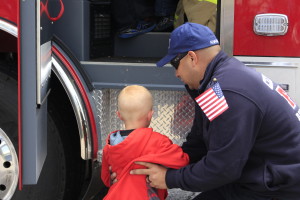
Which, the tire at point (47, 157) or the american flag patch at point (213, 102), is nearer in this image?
the american flag patch at point (213, 102)

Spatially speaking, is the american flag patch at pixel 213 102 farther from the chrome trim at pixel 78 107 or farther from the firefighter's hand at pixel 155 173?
the chrome trim at pixel 78 107

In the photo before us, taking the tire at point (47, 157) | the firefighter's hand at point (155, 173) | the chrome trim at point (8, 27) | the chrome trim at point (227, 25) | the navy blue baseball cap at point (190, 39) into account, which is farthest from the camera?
the tire at point (47, 157)

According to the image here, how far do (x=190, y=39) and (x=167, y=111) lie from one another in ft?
2.83

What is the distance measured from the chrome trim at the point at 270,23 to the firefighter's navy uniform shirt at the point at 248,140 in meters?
0.60

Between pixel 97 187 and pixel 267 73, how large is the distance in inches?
57.1

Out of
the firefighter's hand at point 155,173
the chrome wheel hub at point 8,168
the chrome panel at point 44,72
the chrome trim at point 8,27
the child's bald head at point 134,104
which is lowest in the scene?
the chrome wheel hub at point 8,168

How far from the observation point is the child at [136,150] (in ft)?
7.95

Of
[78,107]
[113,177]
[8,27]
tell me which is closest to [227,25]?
[78,107]

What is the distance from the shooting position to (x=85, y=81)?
9.84ft

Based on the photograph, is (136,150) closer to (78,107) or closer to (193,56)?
(193,56)

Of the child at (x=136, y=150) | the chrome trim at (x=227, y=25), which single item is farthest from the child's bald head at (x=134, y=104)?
the chrome trim at (x=227, y=25)

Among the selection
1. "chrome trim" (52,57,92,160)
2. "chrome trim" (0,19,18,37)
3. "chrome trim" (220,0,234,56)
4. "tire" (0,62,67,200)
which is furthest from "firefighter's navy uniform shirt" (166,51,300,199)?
"chrome trim" (0,19,18,37)

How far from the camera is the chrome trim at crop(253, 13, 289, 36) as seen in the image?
2.82 m

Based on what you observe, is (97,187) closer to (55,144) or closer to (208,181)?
(55,144)
